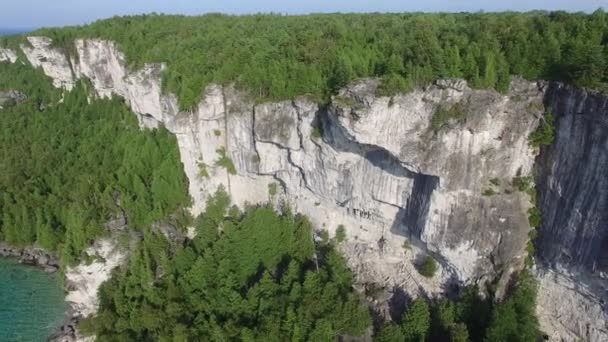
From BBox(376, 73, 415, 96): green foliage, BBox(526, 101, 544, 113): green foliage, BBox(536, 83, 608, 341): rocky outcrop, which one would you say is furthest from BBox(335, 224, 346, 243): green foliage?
BBox(526, 101, 544, 113): green foliage

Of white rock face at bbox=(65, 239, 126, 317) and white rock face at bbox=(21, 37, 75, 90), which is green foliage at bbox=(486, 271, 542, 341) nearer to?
white rock face at bbox=(65, 239, 126, 317)

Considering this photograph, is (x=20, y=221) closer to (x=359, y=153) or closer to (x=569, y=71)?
(x=359, y=153)

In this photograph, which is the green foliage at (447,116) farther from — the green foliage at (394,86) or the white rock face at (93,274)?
the white rock face at (93,274)

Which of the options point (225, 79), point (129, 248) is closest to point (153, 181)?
point (129, 248)

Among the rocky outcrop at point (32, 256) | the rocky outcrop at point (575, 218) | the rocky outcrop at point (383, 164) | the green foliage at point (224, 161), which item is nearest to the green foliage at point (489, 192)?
the rocky outcrop at point (383, 164)

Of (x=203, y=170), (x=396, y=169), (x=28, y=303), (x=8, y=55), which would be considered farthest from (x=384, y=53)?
(x=8, y=55)

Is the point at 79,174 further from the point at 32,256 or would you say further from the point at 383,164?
the point at 383,164
